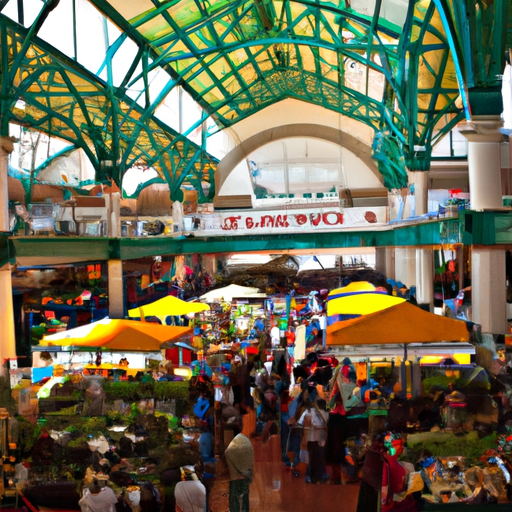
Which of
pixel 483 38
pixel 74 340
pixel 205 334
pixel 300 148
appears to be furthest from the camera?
pixel 300 148

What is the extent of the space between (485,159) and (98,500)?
7.48 metres

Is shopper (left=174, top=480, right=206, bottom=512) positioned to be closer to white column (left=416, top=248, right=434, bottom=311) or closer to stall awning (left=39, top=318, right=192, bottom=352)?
stall awning (left=39, top=318, right=192, bottom=352)

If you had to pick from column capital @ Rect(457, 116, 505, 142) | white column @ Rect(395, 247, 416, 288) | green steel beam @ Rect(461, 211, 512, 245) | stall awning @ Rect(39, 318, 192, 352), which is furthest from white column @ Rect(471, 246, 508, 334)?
white column @ Rect(395, 247, 416, 288)

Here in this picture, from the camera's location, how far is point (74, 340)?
374 inches

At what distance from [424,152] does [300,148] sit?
24.1 ft

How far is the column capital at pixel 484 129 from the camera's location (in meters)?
10.5

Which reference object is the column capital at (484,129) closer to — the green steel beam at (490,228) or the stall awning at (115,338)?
the green steel beam at (490,228)

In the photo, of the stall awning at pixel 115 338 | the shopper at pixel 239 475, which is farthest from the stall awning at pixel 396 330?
the stall awning at pixel 115 338

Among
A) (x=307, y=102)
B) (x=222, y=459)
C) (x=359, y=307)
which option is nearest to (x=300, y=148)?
(x=307, y=102)

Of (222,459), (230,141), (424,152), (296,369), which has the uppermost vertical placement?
(230,141)

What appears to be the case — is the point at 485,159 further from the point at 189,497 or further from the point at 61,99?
the point at 61,99

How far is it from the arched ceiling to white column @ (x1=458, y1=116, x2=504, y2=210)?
0.31m

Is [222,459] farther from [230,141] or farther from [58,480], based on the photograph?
Answer: [230,141]

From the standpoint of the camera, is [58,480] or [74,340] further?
[74,340]
